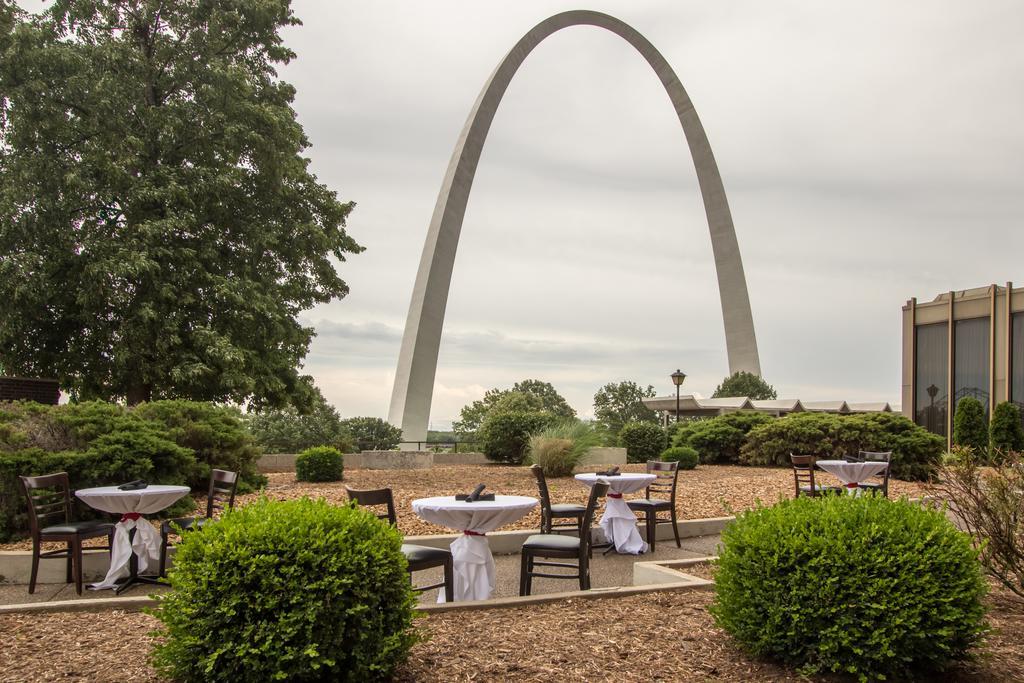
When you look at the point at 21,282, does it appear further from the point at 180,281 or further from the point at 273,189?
the point at 273,189

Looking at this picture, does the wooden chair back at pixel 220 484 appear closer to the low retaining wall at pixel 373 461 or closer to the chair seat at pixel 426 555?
the chair seat at pixel 426 555

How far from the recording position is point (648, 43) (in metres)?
36.9

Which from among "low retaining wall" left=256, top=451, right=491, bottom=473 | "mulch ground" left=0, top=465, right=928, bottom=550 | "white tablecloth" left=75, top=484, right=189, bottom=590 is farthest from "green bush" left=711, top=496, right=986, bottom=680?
"low retaining wall" left=256, top=451, right=491, bottom=473

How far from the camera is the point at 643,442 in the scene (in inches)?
833

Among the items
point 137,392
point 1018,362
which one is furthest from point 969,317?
point 137,392

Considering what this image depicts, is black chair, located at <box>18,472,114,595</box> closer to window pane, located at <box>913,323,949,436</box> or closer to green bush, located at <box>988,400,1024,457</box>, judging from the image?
green bush, located at <box>988,400,1024,457</box>

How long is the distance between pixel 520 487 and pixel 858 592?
33.6ft

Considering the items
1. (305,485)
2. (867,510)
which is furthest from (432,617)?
(305,485)

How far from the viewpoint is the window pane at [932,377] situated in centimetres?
2908

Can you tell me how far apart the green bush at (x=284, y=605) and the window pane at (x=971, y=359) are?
1135 inches

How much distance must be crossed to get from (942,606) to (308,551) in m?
3.10

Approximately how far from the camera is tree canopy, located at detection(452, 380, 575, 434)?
137 ft

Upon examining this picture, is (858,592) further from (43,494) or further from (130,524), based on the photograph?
(43,494)

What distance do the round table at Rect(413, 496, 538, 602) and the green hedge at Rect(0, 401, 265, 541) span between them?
5280mm
